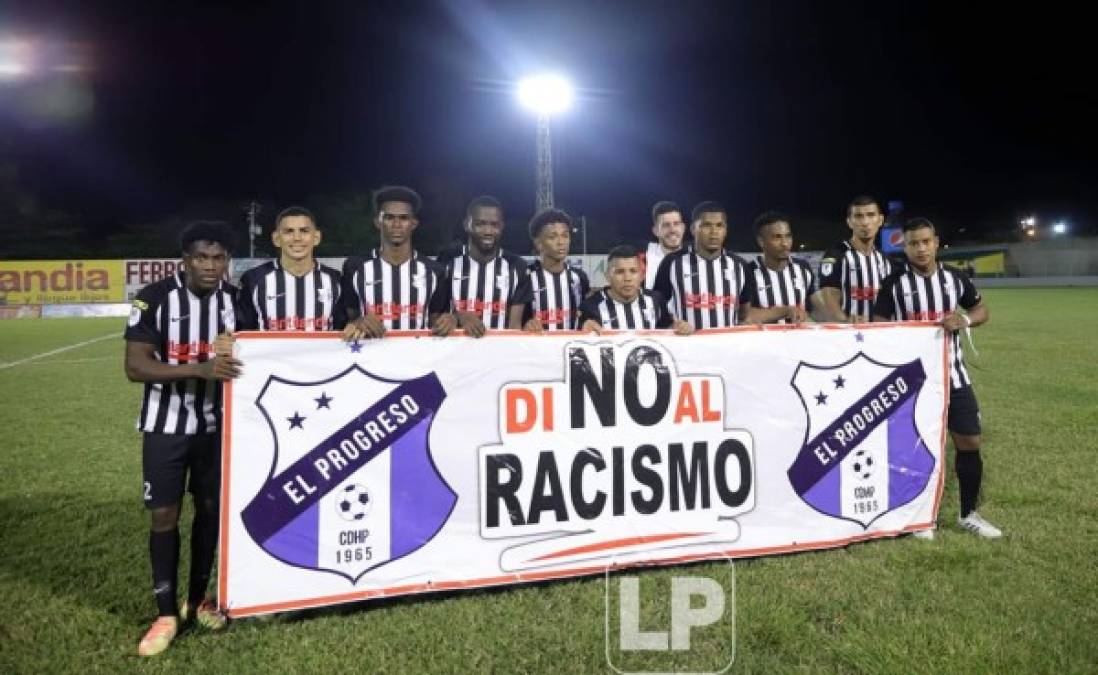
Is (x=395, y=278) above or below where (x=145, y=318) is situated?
above

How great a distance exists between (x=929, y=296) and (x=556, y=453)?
256 centimetres

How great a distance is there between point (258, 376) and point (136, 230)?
55.9m

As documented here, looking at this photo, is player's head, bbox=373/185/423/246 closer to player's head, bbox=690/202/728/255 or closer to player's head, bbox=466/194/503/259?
player's head, bbox=466/194/503/259

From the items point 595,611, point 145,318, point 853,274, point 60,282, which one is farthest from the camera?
point 60,282

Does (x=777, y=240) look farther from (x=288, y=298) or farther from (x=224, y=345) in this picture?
(x=224, y=345)

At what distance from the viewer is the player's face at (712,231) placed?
14.7 ft

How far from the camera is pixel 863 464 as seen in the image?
393cm

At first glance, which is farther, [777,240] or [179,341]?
[777,240]

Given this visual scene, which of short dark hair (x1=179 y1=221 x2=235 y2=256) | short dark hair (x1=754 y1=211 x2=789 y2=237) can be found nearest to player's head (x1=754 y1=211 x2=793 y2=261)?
short dark hair (x1=754 y1=211 x2=789 y2=237)

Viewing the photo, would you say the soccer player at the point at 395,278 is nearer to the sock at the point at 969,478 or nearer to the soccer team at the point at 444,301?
the soccer team at the point at 444,301

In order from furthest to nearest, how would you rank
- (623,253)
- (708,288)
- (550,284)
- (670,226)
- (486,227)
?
(670,226) < (708,288) < (550,284) < (486,227) < (623,253)

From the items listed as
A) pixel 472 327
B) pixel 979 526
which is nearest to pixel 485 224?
pixel 472 327

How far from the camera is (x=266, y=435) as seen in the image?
3.07 metres

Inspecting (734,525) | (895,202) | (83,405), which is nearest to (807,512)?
(734,525)
